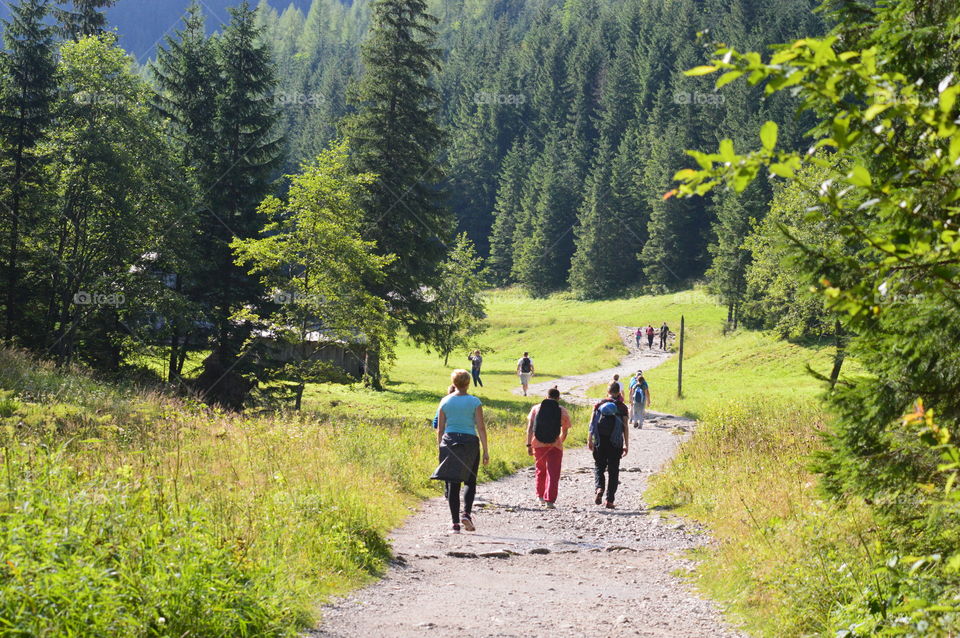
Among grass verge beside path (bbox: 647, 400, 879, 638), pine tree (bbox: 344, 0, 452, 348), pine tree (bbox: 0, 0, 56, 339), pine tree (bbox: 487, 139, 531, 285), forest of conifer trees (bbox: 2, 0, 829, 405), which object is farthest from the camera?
pine tree (bbox: 487, 139, 531, 285)

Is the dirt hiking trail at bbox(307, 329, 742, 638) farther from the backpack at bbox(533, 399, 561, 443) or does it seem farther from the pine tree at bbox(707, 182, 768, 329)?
the pine tree at bbox(707, 182, 768, 329)

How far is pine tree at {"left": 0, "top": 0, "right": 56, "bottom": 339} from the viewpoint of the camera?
24.5 metres

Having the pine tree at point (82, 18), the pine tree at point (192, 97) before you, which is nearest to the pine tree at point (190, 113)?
the pine tree at point (192, 97)

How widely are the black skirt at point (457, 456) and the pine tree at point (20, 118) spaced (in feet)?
67.2

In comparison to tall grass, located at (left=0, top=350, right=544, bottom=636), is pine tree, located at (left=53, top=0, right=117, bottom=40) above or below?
above

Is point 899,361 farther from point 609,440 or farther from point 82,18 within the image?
point 82,18

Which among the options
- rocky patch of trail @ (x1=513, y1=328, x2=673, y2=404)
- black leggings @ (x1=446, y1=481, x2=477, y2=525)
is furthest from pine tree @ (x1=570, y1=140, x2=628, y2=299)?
black leggings @ (x1=446, y1=481, x2=477, y2=525)

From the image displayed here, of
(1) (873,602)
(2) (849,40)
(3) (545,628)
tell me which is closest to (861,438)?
(1) (873,602)

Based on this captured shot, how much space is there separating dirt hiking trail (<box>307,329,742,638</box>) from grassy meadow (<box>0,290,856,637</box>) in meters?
0.39

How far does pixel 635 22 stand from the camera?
131 metres

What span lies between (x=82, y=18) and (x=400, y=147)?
639 inches

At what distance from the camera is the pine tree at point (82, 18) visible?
34938 millimetres

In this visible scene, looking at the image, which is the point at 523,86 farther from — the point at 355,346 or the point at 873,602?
the point at 873,602

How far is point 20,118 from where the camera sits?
25703 mm
